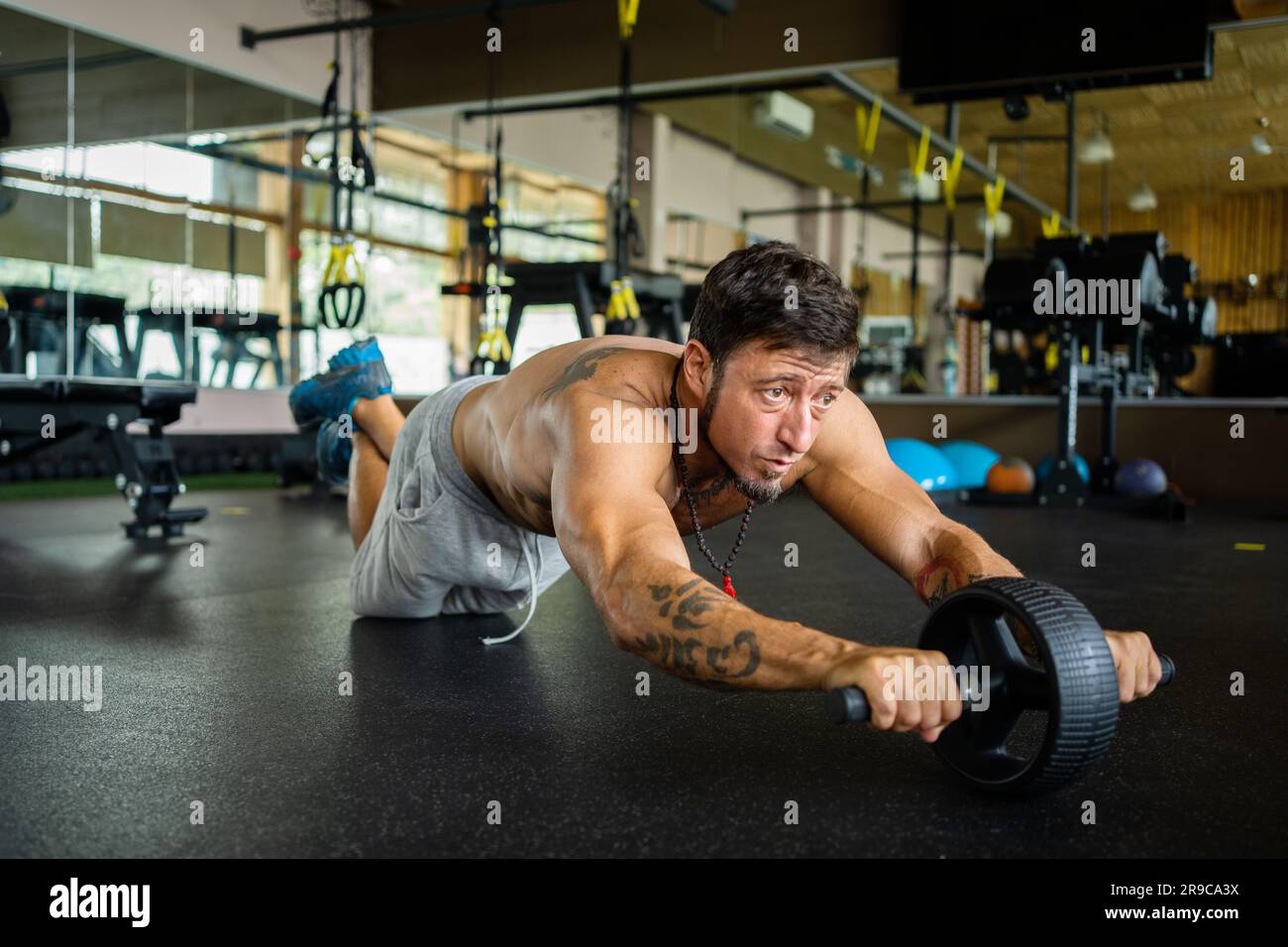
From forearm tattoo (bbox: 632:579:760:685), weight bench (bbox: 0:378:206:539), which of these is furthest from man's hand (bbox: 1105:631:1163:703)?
weight bench (bbox: 0:378:206:539)

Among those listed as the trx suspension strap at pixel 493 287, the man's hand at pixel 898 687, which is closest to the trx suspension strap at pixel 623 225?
the trx suspension strap at pixel 493 287

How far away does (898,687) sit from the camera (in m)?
0.94

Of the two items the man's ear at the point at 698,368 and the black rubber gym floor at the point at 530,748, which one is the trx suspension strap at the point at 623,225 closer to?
the black rubber gym floor at the point at 530,748

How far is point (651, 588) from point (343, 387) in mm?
1729

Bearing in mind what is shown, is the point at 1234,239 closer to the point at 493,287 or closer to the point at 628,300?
the point at 628,300

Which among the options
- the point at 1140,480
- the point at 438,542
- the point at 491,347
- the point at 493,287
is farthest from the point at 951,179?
the point at 438,542

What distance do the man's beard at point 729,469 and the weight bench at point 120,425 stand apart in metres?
2.79

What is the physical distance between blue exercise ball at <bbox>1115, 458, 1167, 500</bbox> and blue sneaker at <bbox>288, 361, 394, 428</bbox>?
396 cm

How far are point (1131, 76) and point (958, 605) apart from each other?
501 centimetres

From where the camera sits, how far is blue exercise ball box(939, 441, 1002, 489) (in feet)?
18.3

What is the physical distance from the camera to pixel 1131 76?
519 centimetres

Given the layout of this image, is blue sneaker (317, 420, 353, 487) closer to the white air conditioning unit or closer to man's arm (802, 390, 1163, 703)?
man's arm (802, 390, 1163, 703)

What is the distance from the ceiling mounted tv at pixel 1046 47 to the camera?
502cm
